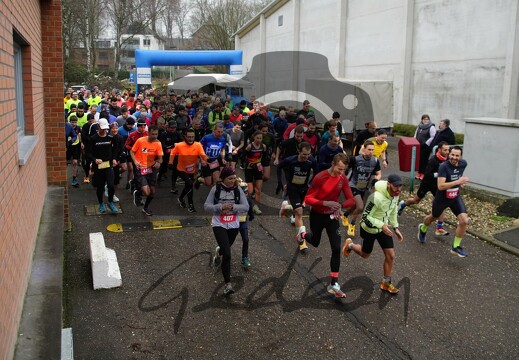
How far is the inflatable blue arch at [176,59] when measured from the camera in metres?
29.0

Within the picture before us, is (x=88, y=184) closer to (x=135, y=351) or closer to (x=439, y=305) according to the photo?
(x=135, y=351)

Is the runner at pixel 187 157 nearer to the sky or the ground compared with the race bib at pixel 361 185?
nearer to the sky

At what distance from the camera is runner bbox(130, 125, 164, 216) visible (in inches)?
393

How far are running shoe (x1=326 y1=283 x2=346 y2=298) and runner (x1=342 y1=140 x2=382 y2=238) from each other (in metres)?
2.61

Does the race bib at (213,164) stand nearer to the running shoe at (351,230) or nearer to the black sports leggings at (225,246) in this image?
the running shoe at (351,230)

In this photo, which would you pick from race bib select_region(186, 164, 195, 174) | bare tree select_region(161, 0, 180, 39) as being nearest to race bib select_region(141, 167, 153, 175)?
race bib select_region(186, 164, 195, 174)

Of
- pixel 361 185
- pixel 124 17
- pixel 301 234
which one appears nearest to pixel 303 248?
pixel 301 234

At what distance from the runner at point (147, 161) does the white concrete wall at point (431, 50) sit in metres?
12.1

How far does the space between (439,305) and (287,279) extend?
6.57ft

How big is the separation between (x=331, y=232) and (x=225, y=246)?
1458 millimetres

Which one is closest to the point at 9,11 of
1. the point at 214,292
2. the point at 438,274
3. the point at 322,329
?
the point at 214,292

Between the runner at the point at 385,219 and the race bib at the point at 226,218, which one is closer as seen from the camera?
the runner at the point at 385,219

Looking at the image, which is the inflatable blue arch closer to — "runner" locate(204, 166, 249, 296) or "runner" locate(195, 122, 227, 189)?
"runner" locate(195, 122, 227, 189)

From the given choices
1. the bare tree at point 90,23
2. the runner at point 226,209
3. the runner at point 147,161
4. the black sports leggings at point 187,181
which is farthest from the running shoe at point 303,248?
the bare tree at point 90,23
